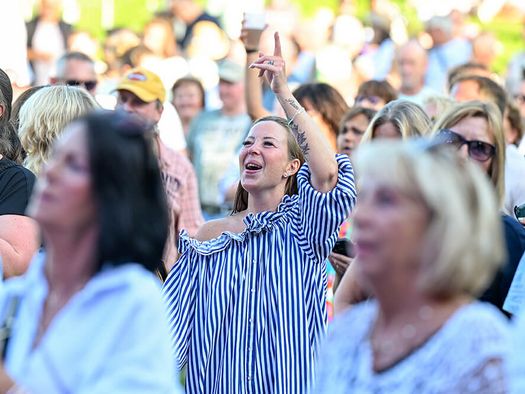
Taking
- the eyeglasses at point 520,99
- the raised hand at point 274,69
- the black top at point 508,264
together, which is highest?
the raised hand at point 274,69

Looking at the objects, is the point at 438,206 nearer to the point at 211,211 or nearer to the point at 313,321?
the point at 313,321

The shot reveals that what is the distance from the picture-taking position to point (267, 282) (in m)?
5.53

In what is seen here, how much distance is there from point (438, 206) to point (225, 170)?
7.69 metres

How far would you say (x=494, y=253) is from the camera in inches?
122

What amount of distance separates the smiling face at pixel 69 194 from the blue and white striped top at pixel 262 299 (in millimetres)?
2388

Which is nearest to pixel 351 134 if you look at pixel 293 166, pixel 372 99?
pixel 372 99

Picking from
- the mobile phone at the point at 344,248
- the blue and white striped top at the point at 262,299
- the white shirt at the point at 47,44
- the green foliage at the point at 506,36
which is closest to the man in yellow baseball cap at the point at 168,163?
the mobile phone at the point at 344,248

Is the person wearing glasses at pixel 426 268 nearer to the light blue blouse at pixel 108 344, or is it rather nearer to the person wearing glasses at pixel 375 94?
the light blue blouse at pixel 108 344

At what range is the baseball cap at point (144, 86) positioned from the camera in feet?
28.4

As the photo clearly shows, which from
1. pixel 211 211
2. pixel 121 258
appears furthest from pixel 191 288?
pixel 211 211

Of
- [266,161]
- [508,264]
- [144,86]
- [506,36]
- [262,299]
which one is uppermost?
[266,161]

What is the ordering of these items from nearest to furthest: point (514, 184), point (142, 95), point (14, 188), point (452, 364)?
point (452, 364)
point (14, 188)
point (514, 184)
point (142, 95)

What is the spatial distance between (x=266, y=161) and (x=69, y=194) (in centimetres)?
284

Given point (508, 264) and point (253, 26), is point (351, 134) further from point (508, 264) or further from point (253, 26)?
point (508, 264)
